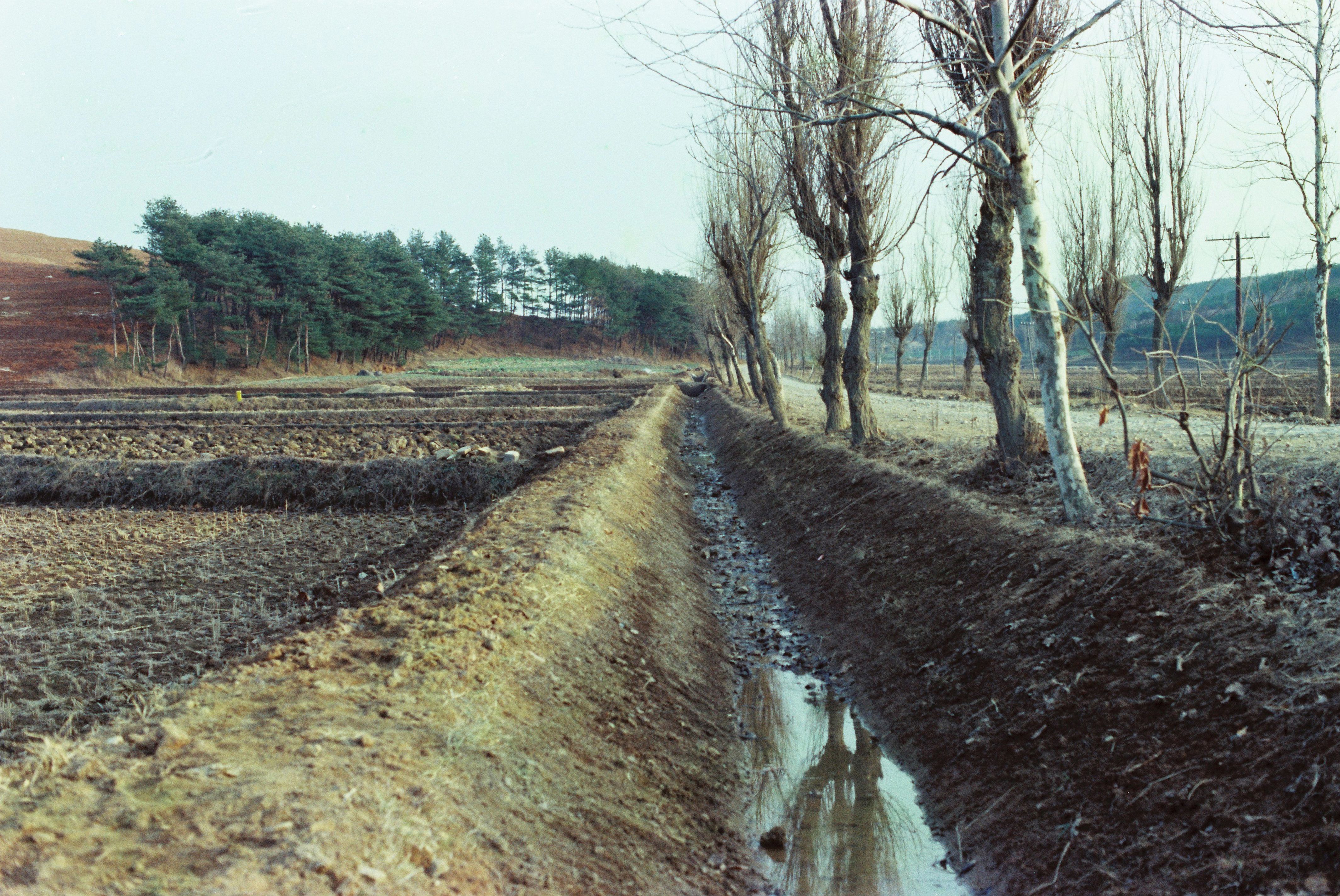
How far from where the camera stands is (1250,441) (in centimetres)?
515

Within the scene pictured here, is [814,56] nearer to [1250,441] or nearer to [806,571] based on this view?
[806,571]

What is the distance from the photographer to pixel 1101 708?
4.30 metres

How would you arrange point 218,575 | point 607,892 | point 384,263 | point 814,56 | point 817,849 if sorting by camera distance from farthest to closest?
point 384,263 < point 814,56 < point 218,575 < point 817,849 < point 607,892

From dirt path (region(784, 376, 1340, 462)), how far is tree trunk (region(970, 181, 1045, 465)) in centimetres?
100

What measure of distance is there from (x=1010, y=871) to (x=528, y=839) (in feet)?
7.65

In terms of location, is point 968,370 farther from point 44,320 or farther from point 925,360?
point 44,320

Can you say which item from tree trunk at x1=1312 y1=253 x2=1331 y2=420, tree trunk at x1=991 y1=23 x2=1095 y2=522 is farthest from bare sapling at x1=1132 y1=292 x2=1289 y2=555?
tree trunk at x1=1312 y1=253 x2=1331 y2=420

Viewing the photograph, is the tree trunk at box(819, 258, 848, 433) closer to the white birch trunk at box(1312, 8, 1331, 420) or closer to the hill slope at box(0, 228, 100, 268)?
the white birch trunk at box(1312, 8, 1331, 420)

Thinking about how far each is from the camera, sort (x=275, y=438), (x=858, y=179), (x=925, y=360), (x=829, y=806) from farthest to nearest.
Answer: (x=925, y=360)
(x=275, y=438)
(x=858, y=179)
(x=829, y=806)

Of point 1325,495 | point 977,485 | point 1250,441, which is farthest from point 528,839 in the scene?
point 977,485

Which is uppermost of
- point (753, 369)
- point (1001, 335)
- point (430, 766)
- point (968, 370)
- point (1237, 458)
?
point (1001, 335)

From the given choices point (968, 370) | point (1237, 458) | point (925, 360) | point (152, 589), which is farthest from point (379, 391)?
point (1237, 458)

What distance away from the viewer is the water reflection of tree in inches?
163

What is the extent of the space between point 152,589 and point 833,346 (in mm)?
11732
